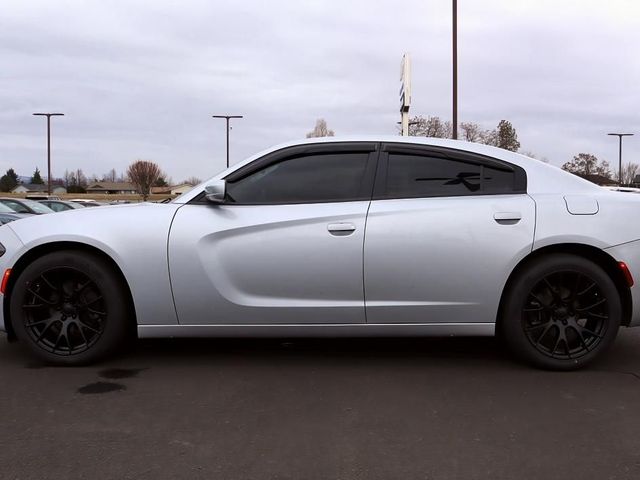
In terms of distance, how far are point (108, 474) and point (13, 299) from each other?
6.32 feet

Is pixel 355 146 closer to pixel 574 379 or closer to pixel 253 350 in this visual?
pixel 253 350

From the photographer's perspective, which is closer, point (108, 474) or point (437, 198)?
point (108, 474)

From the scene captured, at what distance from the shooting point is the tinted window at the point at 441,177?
4.07m

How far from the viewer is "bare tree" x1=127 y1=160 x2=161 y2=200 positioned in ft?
292

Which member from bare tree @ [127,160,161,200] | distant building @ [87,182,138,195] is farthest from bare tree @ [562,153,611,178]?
distant building @ [87,182,138,195]

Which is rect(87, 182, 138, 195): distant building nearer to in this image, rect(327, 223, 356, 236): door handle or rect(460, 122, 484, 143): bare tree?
rect(460, 122, 484, 143): bare tree

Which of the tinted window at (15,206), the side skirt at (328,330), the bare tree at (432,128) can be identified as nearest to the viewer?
the side skirt at (328,330)

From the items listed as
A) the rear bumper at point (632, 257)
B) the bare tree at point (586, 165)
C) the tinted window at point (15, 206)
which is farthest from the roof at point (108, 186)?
the rear bumper at point (632, 257)

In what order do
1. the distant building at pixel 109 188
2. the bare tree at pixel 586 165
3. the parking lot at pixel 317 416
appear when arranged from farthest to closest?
the distant building at pixel 109 188
the bare tree at pixel 586 165
the parking lot at pixel 317 416

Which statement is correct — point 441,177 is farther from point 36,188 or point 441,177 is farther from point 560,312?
point 36,188

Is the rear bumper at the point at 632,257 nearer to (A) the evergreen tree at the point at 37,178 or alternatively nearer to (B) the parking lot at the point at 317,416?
(B) the parking lot at the point at 317,416

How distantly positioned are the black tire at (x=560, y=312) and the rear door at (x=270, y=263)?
41.9 inches

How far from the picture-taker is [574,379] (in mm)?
3914

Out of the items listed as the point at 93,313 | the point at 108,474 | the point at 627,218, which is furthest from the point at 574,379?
the point at 93,313
